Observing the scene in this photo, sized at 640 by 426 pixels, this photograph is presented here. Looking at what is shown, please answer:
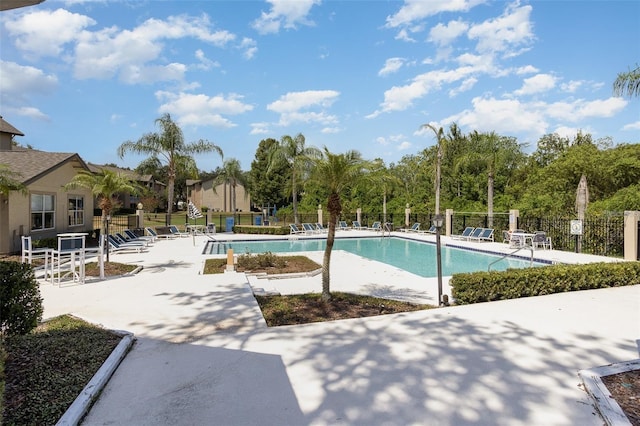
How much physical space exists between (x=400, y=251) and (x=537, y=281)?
10.7 metres

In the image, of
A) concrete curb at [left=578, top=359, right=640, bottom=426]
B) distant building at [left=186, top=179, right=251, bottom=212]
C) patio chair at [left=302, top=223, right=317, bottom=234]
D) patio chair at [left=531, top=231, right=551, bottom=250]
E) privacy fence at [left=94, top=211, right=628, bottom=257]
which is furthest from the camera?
distant building at [left=186, top=179, right=251, bottom=212]

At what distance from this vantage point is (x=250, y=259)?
11711 millimetres

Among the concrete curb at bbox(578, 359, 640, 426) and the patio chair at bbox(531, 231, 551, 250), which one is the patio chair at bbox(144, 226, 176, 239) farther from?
the concrete curb at bbox(578, 359, 640, 426)

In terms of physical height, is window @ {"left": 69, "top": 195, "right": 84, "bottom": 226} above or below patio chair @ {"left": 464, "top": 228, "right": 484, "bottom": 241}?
above

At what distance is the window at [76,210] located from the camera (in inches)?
645

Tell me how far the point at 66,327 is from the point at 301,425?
13.1 ft

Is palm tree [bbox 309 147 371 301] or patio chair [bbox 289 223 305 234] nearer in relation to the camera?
palm tree [bbox 309 147 371 301]

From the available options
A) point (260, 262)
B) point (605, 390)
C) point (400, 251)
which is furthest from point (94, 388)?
point (400, 251)

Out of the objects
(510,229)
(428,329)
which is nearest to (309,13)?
(428,329)

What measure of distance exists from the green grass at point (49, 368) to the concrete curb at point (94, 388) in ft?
0.18

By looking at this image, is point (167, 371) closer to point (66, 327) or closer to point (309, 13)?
point (66, 327)

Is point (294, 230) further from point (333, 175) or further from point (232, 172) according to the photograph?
point (333, 175)

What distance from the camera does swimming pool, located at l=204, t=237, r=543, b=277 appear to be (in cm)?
1352

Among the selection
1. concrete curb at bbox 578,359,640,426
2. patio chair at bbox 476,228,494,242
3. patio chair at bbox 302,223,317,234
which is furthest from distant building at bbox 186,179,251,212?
concrete curb at bbox 578,359,640,426
